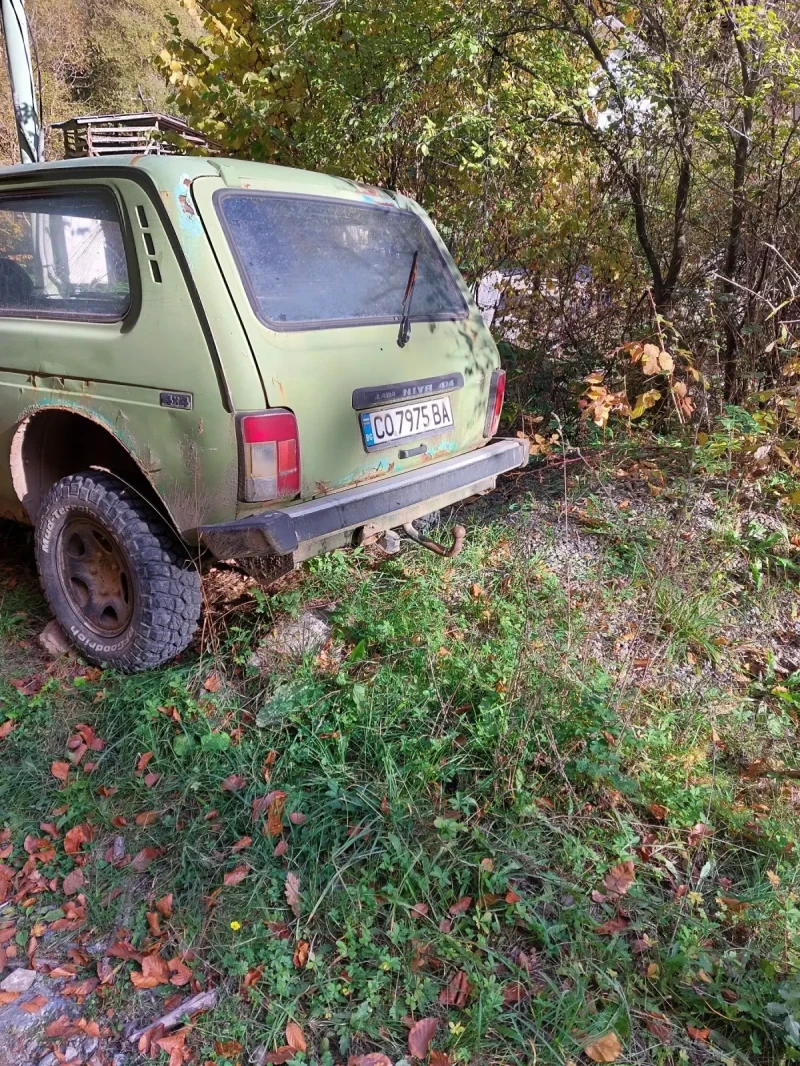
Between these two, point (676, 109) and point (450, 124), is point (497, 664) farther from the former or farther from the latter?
point (676, 109)

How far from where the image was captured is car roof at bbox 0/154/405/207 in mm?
2512

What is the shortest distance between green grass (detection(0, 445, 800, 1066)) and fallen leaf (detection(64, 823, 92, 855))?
0.15ft

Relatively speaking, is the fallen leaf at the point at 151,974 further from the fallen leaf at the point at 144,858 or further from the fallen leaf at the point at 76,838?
the fallen leaf at the point at 76,838

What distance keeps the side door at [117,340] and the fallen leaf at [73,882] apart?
1171 mm

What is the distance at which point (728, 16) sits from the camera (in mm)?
3695

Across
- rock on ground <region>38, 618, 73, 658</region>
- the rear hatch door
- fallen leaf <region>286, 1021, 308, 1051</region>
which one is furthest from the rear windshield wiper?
fallen leaf <region>286, 1021, 308, 1051</region>

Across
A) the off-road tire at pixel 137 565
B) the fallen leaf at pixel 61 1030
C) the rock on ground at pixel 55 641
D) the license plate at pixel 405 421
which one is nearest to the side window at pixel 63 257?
the off-road tire at pixel 137 565

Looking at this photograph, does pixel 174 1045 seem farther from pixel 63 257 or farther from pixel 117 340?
pixel 63 257

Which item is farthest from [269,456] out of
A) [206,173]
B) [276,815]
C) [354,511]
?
[276,815]

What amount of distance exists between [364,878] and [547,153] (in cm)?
431

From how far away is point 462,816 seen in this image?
2.24 metres

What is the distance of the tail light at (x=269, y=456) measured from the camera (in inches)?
94.7

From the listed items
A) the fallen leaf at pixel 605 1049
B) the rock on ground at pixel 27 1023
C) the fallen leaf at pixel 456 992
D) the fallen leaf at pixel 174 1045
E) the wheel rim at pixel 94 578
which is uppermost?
the wheel rim at pixel 94 578

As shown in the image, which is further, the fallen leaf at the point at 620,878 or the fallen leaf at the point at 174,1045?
the fallen leaf at the point at 620,878
